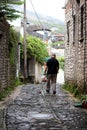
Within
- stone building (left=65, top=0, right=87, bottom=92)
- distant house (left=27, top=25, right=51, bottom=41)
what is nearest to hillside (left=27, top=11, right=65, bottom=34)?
distant house (left=27, top=25, right=51, bottom=41)

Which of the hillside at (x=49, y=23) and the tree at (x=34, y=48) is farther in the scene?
the hillside at (x=49, y=23)

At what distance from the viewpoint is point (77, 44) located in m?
18.7

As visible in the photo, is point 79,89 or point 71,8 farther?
point 71,8

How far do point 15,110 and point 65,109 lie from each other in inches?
64.2

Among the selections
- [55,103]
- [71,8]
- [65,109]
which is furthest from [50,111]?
[71,8]

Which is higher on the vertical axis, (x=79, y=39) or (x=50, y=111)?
(x=79, y=39)

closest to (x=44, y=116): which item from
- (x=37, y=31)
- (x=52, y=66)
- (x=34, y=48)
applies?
(x=52, y=66)

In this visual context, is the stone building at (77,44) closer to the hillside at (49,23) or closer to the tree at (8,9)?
the tree at (8,9)

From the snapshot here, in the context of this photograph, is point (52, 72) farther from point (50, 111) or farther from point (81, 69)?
point (50, 111)

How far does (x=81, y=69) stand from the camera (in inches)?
676

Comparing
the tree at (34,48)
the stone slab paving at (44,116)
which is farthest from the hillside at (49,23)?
the stone slab paving at (44,116)

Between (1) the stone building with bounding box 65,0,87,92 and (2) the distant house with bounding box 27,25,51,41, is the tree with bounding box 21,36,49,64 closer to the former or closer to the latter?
(1) the stone building with bounding box 65,0,87,92

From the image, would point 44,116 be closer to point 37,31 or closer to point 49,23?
point 37,31

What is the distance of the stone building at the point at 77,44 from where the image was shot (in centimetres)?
1634
